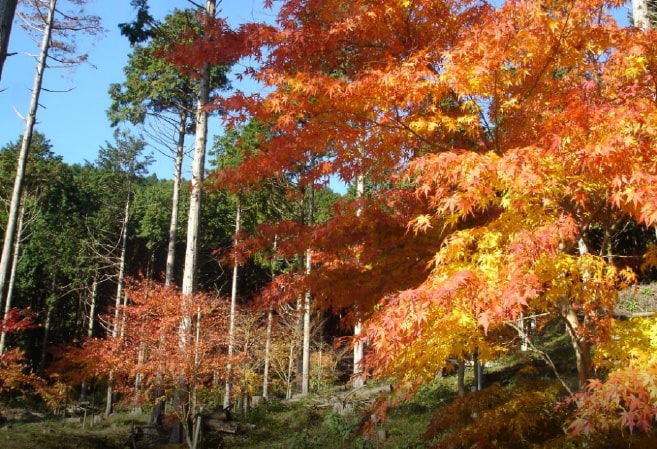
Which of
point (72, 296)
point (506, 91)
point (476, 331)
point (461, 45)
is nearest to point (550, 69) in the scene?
point (506, 91)

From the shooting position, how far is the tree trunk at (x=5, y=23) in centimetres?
407

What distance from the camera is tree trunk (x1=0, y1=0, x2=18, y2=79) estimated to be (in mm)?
4073

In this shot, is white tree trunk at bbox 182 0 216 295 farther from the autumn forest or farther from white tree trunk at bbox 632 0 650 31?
white tree trunk at bbox 632 0 650 31

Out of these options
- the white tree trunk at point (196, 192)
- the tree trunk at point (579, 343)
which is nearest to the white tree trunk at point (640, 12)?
the tree trunk at point (579, 343)

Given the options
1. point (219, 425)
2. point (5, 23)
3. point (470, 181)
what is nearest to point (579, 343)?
point (470, 181)

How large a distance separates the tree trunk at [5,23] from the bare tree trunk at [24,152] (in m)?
8.77

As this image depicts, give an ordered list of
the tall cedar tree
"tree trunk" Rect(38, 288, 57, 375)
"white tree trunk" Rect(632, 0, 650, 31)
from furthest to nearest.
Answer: "tree trunk" Rect(38, 288, 57, 375) → "white tree trunk" Rect(632, 0, 650, 31) → the tall cedar tree

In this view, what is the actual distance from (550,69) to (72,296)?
1257 inches

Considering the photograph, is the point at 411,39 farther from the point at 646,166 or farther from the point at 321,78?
the point at 646,166

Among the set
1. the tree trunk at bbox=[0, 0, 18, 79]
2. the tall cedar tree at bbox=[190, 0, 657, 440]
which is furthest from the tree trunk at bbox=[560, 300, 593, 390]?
the tree trunk at bbox=[0, 0, 18, 79]

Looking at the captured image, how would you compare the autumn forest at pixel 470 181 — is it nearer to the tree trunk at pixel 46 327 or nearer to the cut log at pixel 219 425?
the cut log at pixel 219 425

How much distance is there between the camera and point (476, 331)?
165 inches

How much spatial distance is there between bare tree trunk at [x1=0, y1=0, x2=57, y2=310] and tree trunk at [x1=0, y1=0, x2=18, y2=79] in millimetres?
8768

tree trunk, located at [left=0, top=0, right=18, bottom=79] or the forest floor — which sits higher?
tree trunk, located at [left=0, top=0, right=18, bottom=79]
